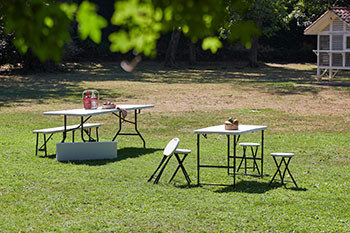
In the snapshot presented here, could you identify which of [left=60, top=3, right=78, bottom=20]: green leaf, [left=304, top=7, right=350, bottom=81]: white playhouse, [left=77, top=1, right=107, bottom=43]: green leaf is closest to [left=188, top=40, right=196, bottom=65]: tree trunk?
[left=304, top=7, right=350, bottom=81]: white playhouse

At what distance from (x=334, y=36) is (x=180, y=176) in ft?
73.1

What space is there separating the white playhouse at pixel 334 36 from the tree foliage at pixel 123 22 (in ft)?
92.5

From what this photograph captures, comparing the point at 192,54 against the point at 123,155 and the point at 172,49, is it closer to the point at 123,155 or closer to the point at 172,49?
the point at 172,49

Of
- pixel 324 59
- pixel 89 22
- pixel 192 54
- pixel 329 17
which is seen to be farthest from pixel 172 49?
pixel 89 22

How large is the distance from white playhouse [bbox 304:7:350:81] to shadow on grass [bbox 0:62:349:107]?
1.22 meters

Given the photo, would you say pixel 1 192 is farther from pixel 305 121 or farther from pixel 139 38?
pixel 305 121

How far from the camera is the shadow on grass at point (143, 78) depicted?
2675cm

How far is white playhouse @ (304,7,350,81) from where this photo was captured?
30031 mm

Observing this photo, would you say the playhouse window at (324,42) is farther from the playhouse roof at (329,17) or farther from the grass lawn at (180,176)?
the grass lawn at (180,176)

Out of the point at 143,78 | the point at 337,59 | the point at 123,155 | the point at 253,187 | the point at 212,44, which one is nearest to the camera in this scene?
the point at 212,44

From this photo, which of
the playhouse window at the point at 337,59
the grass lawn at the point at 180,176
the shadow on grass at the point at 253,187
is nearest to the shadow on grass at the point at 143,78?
the playhouse window at the point at 337,59

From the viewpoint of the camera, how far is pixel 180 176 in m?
10.1

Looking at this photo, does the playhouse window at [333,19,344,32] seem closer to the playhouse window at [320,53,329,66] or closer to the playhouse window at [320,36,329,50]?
the playhouse window at [320,36,329,50]

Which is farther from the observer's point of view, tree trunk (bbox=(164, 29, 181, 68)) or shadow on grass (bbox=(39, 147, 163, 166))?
tree trunk (bbox=(164, 29, 181, 68))
